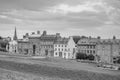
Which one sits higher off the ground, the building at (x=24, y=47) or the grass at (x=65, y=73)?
the building at (x=24, y=47)

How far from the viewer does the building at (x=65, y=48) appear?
74.5 meters

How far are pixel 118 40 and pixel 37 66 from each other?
34164mm

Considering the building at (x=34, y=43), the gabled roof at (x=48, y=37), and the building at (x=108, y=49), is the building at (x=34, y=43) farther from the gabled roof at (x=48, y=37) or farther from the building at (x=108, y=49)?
the building at (x=108, y=49)

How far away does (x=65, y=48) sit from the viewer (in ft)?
246

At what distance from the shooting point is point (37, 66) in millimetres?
41250

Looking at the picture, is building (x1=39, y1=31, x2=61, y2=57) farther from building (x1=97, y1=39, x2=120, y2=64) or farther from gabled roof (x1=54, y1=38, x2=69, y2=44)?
building (x1=97, y1=39, x2=120, y2=64)

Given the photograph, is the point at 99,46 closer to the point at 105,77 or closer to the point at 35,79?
the point at 105,77

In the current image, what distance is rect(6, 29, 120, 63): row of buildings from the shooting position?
2611 inches

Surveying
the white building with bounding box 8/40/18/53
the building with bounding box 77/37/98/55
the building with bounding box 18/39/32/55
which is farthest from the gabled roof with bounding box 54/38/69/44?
the white building with bounding box 8/40/18/53

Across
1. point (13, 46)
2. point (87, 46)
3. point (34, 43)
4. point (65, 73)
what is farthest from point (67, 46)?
point (65, 73)

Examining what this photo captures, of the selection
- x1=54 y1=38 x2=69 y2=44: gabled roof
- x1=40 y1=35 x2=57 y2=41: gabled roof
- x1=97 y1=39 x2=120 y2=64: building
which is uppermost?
x1=40 y1=35 x2=57 y2=41: gabled roof

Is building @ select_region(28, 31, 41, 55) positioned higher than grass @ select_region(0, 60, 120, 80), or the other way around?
building @ select_region(28, 31, 41, 55)

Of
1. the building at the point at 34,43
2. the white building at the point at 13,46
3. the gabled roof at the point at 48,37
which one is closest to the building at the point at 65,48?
the gabled roof at the point at 48,37

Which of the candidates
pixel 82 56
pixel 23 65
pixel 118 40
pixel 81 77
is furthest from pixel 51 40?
pixel 81 77
